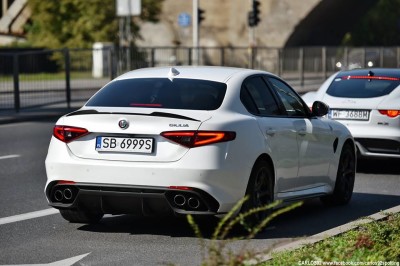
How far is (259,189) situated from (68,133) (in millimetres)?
1580

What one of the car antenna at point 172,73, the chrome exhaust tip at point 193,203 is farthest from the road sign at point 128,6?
the chrome exhaust tip at point 193,203

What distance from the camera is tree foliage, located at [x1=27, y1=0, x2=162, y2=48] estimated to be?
1993 inches

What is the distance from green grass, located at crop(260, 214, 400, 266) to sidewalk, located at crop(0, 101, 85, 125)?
17.0 metres

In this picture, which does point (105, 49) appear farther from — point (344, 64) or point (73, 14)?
point (73, 14)

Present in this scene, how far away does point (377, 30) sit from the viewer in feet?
257

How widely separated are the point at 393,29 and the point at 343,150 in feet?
219

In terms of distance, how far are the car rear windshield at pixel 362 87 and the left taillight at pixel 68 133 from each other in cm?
638

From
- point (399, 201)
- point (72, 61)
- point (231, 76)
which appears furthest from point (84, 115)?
point (72, 61)

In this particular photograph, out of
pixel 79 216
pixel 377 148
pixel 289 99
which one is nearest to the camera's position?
pixel 79 216

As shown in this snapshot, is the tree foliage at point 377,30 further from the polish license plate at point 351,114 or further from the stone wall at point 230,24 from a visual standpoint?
the polish license plate at point 351,114

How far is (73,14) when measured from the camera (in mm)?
52156

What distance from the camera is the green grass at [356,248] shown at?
7254 millimetres

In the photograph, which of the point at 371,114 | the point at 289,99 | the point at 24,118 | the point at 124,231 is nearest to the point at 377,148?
the point at 371,114

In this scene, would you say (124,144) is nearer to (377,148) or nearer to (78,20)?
(377,148)
